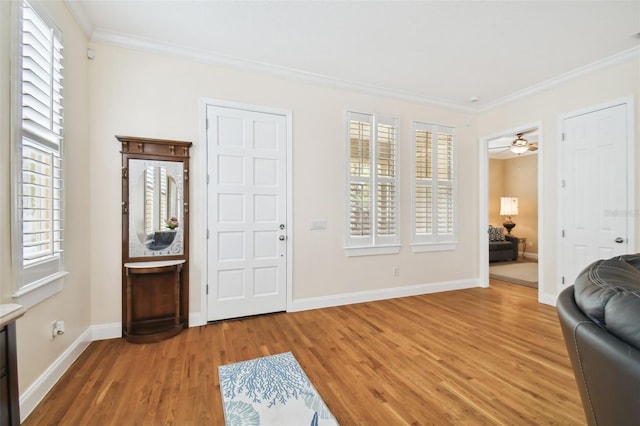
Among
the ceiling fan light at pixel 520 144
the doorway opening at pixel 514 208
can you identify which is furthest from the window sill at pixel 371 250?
the ceiling fan light at pixel 520 144

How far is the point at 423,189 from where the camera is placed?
14.2 feet

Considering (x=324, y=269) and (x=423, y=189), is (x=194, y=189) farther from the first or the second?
(x=423, y=189)

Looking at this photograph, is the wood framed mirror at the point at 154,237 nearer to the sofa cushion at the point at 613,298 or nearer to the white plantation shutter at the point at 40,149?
the white plantation shutter at the point at 40,149

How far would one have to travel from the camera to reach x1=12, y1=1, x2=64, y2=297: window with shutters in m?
1.68

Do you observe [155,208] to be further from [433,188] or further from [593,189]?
[593,189]

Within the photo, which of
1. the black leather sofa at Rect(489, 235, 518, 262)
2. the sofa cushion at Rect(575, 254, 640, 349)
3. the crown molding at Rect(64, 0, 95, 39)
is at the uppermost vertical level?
the crown molding at Rect(64, 0, 95, 39)

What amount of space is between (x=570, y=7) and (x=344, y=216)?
2.92 metres

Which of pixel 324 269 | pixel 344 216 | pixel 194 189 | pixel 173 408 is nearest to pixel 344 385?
pixel 173 408

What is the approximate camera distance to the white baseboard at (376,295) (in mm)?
3602

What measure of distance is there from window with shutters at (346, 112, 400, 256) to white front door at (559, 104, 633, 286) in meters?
2.14

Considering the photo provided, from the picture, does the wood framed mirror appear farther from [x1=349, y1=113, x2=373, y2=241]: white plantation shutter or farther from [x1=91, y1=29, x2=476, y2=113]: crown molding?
[x1=349, y1=113, x2=373, y2=241]: white plantation shutter

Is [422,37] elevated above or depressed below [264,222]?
above

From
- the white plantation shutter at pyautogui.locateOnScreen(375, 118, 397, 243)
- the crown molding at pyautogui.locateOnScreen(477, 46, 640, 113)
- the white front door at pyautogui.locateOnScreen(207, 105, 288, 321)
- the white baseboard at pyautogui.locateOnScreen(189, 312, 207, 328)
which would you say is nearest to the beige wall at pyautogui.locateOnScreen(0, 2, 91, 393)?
the white baseboard at pyautogui.locateOnScreen(189, 312, 207, 328)

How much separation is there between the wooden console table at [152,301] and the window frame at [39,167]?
0.67m
